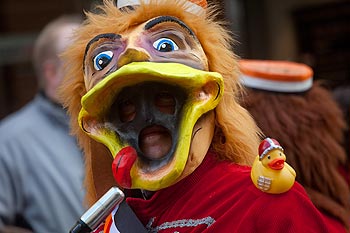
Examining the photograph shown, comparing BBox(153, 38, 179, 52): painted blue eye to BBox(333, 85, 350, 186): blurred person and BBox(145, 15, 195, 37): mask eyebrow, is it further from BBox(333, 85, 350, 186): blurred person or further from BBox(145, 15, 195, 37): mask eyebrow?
BBox(333, 85, 350, 186): blurred person

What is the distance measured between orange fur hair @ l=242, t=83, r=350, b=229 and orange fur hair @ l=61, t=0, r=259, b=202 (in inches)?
18.6

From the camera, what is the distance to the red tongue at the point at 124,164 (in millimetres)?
1555

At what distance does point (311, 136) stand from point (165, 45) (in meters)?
0.90

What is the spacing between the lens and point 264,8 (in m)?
6.32

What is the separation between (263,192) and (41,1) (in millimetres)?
4842

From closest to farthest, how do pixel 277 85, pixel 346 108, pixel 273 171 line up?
pixel 273 171 → pixel 277 85 → pixel 346 108

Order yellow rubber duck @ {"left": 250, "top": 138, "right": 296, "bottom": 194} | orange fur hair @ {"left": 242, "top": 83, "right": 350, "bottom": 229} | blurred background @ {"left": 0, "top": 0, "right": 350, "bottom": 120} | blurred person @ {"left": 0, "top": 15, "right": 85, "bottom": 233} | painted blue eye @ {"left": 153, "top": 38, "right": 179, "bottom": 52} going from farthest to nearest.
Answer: blurred background @ {"left": 0, "top": 0, "right": 350, "bottom": 120}, blurred person @ {"left": 0, "top": 15, "right": 85, "bottom": 233}, orange fur hair @ {"left": 242, "top": 83, "right": 350, "bottom": 229}, painted blue eye @ {"left": 153, "top": 38, "right": 179, "bottom": 52}, yellow rubber duck @ {"left": 250, "top": 138, "right": 296, "bottom": 194}

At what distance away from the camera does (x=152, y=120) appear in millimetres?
1582

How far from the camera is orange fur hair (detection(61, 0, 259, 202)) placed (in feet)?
5.49

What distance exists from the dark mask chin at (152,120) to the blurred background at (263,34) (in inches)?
169

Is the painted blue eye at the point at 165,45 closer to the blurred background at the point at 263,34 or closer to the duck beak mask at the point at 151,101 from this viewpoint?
the duck beak mask at the point at 151,101

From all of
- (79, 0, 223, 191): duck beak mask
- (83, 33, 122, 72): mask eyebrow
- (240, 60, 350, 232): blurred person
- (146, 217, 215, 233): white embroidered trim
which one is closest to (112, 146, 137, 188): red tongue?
(79, 0, 223, 191): duck beak mask

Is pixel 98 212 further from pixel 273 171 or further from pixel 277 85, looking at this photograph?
pixel 277 85

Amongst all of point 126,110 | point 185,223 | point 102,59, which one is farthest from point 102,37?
point 185,223
